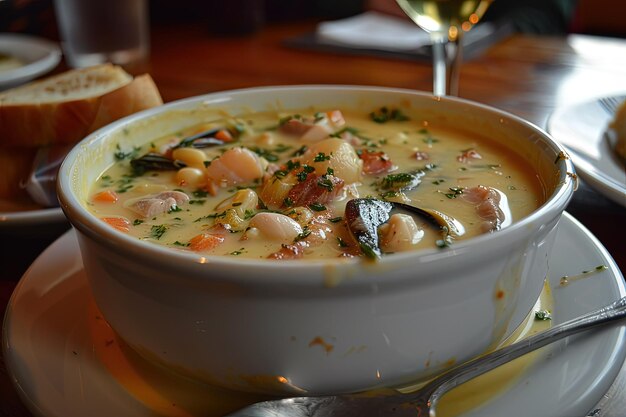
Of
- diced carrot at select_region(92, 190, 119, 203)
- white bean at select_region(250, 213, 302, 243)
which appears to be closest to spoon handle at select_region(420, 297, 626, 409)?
white bean at select_region(250, 213, 302, 243)

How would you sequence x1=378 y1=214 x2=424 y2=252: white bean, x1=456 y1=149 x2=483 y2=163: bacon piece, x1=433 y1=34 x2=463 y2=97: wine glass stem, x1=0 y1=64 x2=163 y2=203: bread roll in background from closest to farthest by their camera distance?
x1=378 y1=214 x2=424 y2=252: white bean
x1=456 y1=149 x2=483 y2=163: bacon piece
x1=0 y1=64 x2=163 y2=203: bread roll in background
x1=433 y1=34 x2=463 y2=97: wine glass stem

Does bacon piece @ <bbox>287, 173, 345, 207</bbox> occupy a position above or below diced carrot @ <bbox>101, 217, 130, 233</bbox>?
above

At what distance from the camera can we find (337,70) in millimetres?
3061

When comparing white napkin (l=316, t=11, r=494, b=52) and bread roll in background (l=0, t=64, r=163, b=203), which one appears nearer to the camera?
bread roll in background (l=0, t=64, r=163, b=203)

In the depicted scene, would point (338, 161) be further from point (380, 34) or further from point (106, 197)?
point (380, 34)

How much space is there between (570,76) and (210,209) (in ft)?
6.98

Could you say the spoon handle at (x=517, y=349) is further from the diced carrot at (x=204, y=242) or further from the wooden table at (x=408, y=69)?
the wooden table at (x=408, y=69)

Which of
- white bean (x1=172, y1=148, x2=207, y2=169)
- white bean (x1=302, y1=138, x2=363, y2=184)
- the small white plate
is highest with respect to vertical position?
white bean (x1=302, y1=138, x2=363, y2=184)

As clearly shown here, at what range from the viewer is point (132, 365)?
1.03 m

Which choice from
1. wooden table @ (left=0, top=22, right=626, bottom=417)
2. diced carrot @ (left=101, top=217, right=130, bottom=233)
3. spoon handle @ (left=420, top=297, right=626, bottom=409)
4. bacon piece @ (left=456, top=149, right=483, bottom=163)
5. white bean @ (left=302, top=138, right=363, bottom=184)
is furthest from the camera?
wooden table @ (left=0, top=22, right=626, bottom=417)

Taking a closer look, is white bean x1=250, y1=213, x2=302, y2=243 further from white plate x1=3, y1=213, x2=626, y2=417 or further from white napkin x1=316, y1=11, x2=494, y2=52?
white napkin x1=316, y1=11, x2=494, y2=52

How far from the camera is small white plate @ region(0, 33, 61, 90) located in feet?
8.87

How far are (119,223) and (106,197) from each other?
145mm

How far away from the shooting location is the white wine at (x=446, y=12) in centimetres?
213
